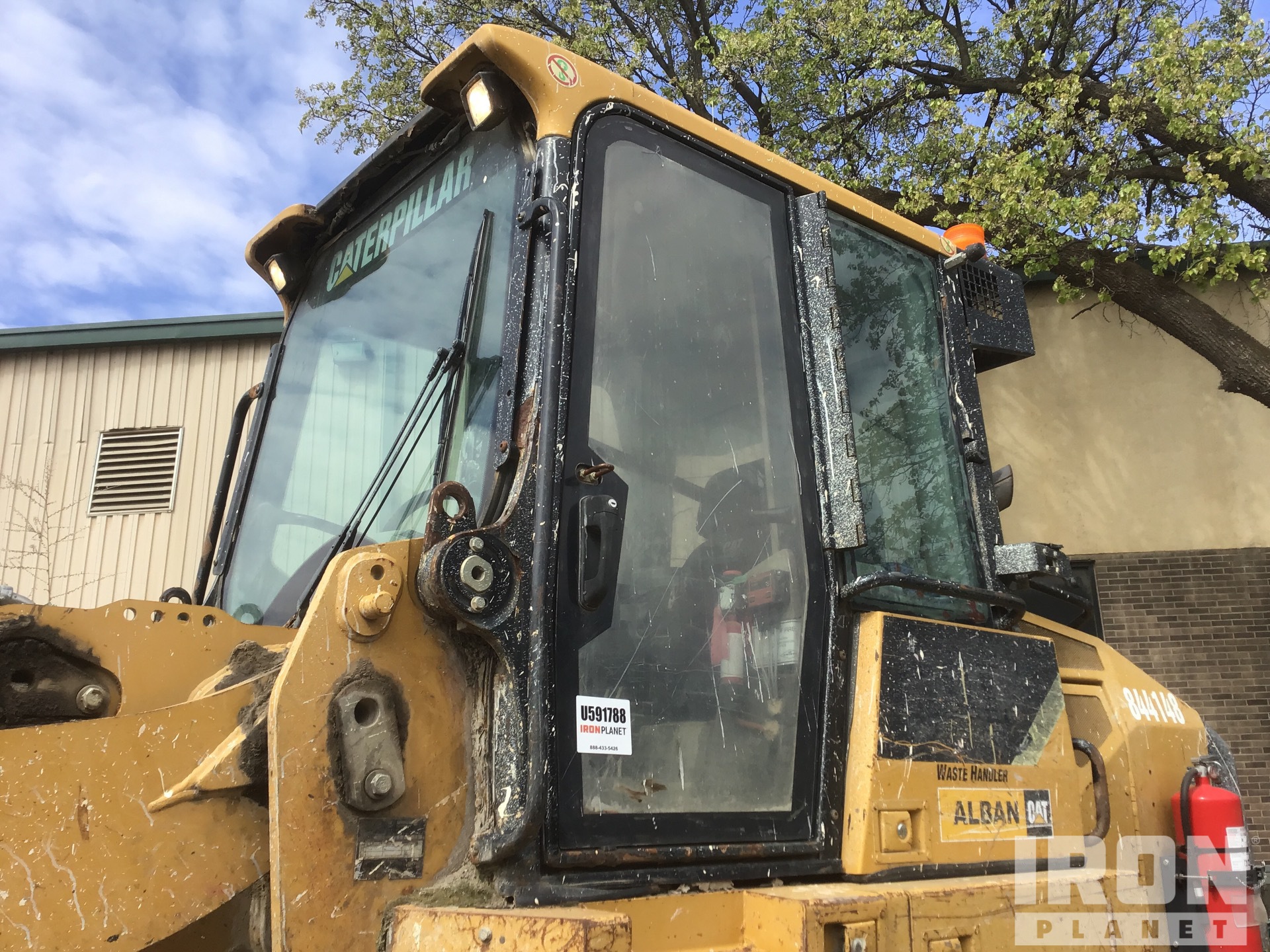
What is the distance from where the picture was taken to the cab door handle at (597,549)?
196cm

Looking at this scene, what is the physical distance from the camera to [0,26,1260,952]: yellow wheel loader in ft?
5.77

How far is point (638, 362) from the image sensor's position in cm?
227

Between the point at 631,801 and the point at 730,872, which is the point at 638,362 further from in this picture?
the point at 730,872

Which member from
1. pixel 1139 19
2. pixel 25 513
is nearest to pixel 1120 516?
pixel 1139 19

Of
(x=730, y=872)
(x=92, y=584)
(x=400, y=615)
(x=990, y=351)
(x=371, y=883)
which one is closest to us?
(x=371, y=883)

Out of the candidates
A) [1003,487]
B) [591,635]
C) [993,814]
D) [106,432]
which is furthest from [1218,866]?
[106,432]

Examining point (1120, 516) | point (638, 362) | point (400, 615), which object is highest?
point (1120, 516)

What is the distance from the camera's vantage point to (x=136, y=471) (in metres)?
10.3

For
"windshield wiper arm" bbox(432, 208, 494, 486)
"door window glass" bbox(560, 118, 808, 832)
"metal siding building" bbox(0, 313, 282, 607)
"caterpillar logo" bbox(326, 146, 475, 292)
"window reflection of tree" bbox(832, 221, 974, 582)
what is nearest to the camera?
"door window glass" bbox(560, 118, 808, 832)

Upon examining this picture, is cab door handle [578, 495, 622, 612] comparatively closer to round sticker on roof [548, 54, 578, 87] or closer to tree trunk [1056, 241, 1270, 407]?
round sticker on roof [548, 54, 578, 87]

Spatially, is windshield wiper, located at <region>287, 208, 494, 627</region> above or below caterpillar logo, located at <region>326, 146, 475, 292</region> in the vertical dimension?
below

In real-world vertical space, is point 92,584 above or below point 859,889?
above

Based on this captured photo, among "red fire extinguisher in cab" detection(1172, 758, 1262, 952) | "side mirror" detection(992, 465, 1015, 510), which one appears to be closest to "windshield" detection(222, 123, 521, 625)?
"side mirror" detection(992, 465, 1015, 510)

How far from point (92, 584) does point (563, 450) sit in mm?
9535
